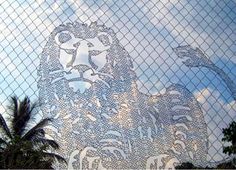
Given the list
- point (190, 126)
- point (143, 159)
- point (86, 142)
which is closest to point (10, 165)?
point (86, 142)

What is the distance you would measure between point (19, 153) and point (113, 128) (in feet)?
6.34

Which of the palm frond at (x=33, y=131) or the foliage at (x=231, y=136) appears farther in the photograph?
the palm frond at (x=33, y=131)

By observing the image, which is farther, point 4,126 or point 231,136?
point 4,126

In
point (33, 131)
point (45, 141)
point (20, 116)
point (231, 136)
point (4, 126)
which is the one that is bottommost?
point (231, 136)

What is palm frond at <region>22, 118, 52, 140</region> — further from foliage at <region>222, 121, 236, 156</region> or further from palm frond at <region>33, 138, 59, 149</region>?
foliage at <region>222, 121, 236, 156</region>

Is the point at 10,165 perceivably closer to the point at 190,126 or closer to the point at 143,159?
the point at 143,159

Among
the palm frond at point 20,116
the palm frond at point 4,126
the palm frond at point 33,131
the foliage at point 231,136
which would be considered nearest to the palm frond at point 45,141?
the palm frond at point 33,131

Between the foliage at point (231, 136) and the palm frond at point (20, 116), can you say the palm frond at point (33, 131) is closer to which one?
the palm frond at point (20, 116)

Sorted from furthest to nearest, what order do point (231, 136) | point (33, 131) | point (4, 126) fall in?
point (33, 131)
point (4, 126)
point (231, 136)

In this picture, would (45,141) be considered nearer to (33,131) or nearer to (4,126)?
(33,131)

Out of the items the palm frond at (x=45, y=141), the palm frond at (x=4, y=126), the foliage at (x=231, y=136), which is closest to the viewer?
the foliage at (x=231, y=136)

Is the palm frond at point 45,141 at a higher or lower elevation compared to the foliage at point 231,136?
higher

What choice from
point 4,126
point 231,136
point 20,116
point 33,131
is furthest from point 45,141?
point 231,136

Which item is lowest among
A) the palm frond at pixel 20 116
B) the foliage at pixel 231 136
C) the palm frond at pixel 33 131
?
the foliage at pixel 231 136
